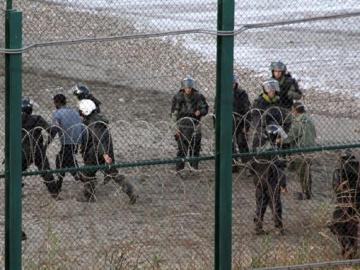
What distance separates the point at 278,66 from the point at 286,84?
124 cm

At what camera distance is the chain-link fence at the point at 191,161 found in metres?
9.06

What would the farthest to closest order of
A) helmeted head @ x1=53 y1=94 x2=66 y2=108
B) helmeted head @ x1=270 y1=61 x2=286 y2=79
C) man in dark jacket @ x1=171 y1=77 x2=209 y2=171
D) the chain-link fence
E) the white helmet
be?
the white helmet → helmeted head @ x1=53 y1=94 x2=66 y2=108 → helmeted head @ x1=270 y1=61 x2=286 y2=79 → man in dark jacket @ x1=171 y1=77 x2=209 y2=171 → the chain-link fence

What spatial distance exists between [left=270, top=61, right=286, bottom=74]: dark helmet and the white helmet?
2491 millimetres

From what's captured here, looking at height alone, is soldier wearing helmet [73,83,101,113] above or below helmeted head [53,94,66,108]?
above

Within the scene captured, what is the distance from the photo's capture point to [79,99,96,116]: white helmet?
12.8 meters

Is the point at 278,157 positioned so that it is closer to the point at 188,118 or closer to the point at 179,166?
the point at 179,166

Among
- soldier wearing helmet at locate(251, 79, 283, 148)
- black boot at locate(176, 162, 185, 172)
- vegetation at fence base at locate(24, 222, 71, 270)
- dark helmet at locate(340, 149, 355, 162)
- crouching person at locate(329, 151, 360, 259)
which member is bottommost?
vegetation at fence base at locate(24, 222, 71, 270)

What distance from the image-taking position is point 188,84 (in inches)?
411

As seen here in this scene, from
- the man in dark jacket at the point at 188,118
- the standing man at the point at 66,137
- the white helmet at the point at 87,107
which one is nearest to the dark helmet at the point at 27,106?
the standing man at the point at 66,137

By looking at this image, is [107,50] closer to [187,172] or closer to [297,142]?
[187,172]

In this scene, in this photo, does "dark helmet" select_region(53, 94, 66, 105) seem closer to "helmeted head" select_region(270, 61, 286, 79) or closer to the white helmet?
the white helmet

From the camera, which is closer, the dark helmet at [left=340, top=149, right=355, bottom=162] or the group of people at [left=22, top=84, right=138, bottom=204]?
the dark helmet at [left=340, top=149, right=355, bottom=162]

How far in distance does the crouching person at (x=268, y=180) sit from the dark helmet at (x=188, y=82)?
835mm

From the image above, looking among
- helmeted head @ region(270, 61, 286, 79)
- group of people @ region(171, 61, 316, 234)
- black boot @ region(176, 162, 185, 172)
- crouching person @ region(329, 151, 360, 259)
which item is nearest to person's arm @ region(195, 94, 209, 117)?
group of people @ region(171, 61, 316, 234)
